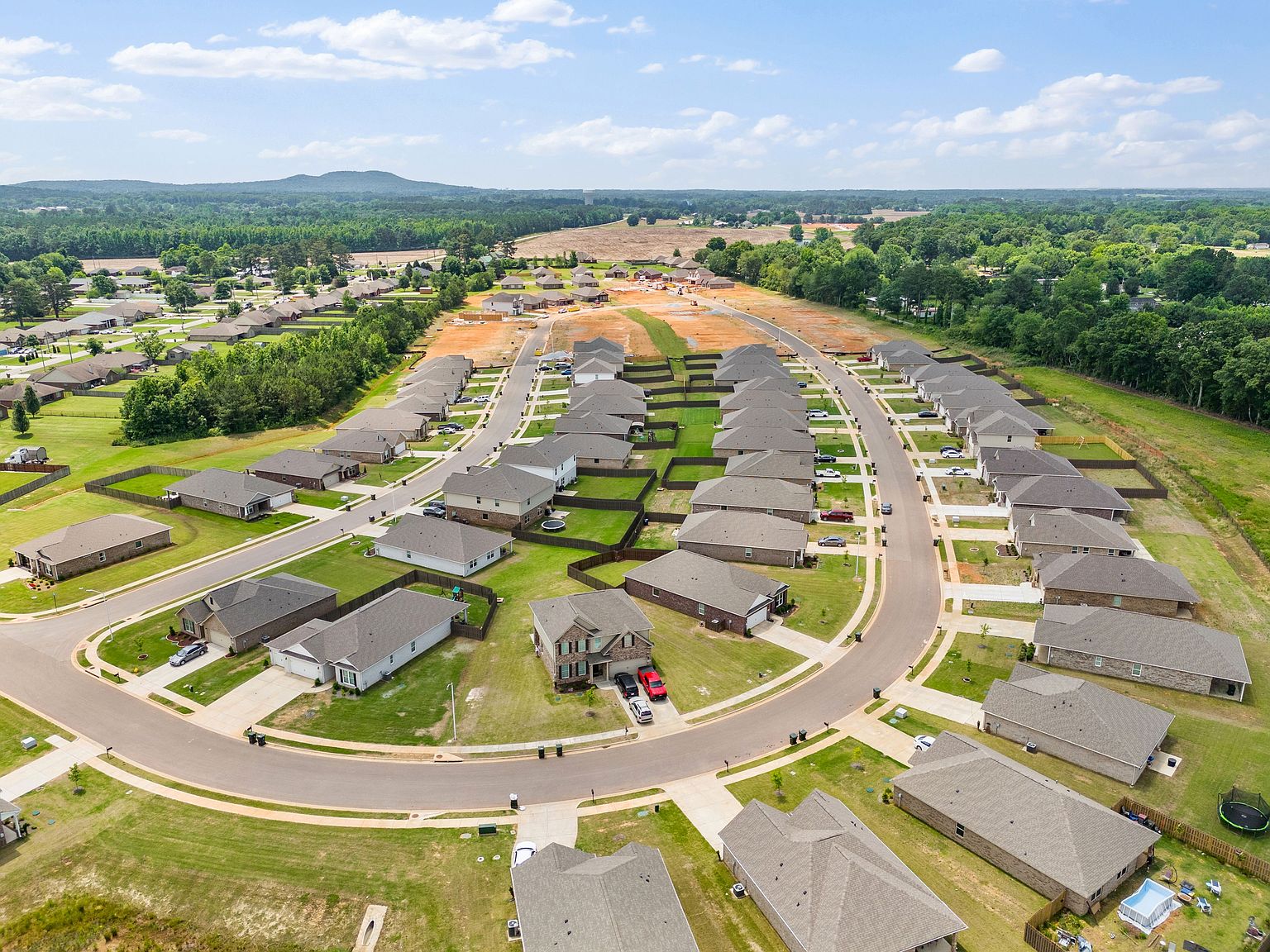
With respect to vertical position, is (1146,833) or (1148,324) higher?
(1148,324)

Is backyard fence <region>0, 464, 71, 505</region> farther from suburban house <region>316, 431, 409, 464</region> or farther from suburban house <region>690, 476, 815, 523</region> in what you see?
suburban house <region>690, 476, 815, 523</region>

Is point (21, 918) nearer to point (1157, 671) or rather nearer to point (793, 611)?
point (793, 611)

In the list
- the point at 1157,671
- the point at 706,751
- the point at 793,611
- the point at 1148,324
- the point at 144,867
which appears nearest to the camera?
the point at 144,867

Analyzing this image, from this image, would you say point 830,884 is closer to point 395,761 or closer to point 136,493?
point 395,761

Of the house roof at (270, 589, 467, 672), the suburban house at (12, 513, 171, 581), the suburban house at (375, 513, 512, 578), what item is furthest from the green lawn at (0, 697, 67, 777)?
the suburban house at (375, 513, 512, 578)

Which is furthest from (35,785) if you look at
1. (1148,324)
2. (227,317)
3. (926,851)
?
(227,317)

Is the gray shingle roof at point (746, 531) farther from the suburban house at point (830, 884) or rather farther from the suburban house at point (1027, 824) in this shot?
the suburban house at point (830, 884)
